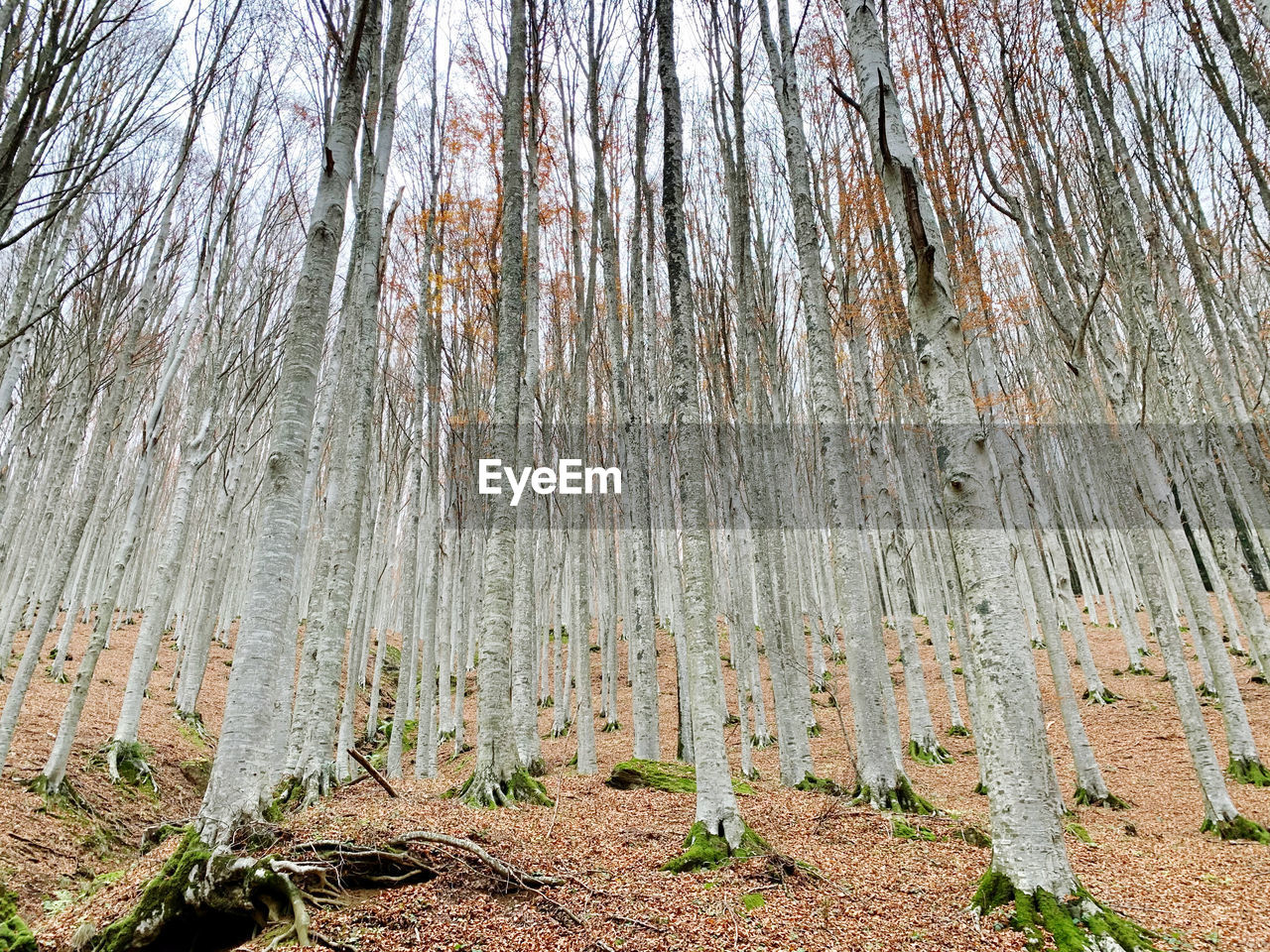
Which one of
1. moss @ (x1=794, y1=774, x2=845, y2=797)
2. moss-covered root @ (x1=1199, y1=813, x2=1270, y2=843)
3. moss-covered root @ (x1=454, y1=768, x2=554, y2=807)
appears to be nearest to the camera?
moss-covered root @ (x1=1199, y1=813, x2=1270, y2=843)

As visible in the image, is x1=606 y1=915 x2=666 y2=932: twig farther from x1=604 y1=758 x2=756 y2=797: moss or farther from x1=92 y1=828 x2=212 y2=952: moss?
x1=604 y1=758 x2=756 y2=797: moss

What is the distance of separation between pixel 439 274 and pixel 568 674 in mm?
8435

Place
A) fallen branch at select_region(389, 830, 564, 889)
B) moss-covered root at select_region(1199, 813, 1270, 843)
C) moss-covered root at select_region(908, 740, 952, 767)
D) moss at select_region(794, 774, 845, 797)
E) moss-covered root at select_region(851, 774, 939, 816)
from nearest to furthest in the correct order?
1. fallen branch at select_region(389, 830, 564, 889)
2. moss-covered root at select_region(1199, 813, 1270, 843)
3. moss-covered root at select_region(851, 774, 939, 816)
4. moss at select_region(794, 774, 845, 797)
5. moss-covered root at select_region(908, 740, 952, 767)

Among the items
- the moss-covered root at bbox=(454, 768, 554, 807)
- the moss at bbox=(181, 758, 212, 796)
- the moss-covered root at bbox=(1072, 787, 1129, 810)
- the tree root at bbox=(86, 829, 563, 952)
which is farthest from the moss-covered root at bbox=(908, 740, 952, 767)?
the moss at bbox=(181, 758, 212, 796)

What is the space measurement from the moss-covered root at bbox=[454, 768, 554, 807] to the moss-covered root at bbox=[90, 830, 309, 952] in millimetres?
2897

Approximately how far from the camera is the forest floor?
2852mm

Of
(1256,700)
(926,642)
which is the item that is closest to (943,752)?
(1256,700)

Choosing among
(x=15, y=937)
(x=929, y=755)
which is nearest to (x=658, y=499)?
(x=929, y=755)

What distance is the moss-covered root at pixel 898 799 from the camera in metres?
5.45

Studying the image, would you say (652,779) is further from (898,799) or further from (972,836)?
(972,836)

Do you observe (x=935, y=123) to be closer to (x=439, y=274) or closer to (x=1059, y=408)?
(x=439, y=274)

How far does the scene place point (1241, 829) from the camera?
5145 mm

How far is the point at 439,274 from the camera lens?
10305mm

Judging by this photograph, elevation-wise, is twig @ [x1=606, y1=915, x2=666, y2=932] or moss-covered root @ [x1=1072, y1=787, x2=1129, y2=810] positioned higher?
twig @ [x1=606, y1=915, x2=666, y2=932]
